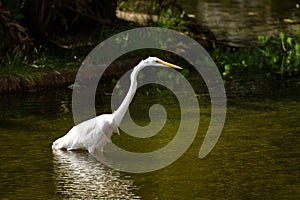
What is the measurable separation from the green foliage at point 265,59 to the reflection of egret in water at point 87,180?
422 centimetres

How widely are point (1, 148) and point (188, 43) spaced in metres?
5.14

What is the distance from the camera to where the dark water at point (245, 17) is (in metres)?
14.6

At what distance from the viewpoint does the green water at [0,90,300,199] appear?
695 cm

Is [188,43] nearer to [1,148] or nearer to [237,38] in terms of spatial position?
[237,38]

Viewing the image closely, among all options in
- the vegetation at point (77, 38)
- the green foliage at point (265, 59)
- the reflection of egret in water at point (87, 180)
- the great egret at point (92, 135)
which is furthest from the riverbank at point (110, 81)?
the reflection of egret in water at point (87, 180)

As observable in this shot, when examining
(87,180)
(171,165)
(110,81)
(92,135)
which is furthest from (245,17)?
(87,180)

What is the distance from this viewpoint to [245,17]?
1636 centimetres

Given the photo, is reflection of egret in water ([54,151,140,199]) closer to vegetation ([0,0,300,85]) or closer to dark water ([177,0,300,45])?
vegetation ([0,0,300,85])

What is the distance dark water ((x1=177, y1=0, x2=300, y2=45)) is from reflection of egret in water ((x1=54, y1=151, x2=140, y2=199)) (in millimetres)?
6224

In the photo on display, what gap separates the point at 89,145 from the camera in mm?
8273

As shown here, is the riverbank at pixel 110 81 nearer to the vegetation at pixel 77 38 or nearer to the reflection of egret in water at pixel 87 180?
the vegetation at pixel 77 38

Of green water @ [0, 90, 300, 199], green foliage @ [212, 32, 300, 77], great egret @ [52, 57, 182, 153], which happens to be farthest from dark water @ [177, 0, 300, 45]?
great egret @ [52, 57, 182, 153]

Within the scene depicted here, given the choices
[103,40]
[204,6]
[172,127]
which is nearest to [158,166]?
[172,127]

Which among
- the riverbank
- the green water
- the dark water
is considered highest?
the green water
